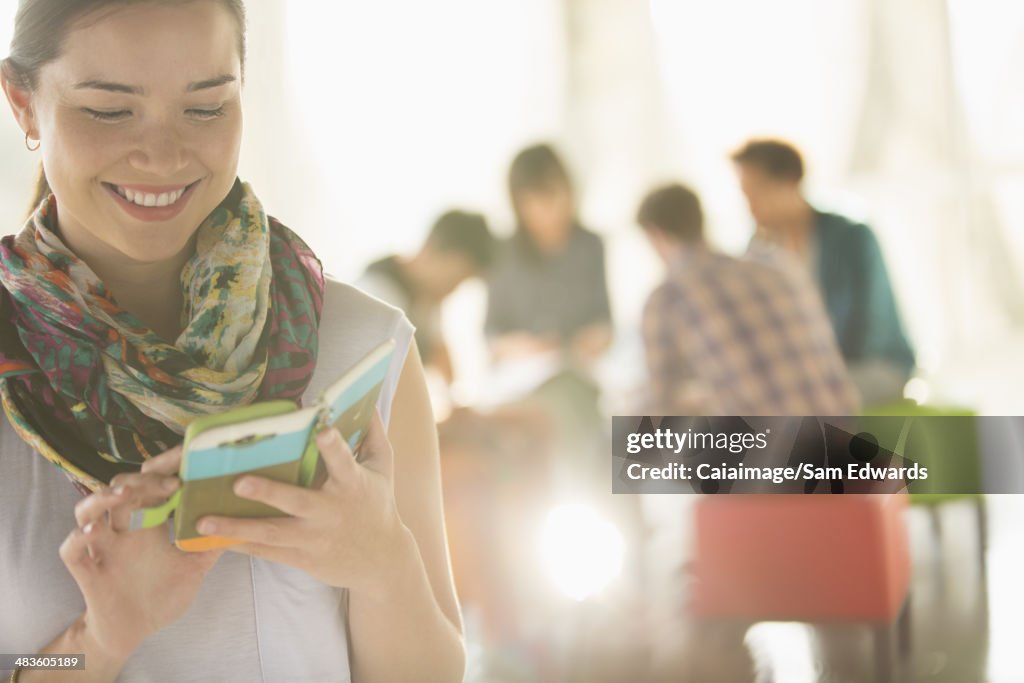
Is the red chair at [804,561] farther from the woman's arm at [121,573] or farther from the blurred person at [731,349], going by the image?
the woman's arm at [121,573]

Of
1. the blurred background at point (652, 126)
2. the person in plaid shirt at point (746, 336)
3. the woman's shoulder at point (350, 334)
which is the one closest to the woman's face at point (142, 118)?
the woman's shoulder at point (350, 334)

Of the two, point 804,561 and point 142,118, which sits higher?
point 142,118

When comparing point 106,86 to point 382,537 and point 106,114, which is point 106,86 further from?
point 382,537

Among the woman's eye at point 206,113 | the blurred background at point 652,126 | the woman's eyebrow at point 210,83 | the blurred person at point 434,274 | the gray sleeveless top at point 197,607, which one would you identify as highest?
the blurred background at point 652,126

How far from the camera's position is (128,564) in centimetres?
88

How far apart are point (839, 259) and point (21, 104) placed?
3.04 meters

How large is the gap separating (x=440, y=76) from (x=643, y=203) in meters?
3.00

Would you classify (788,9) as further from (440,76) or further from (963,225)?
(440,76)

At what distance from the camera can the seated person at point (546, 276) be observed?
12.6ft

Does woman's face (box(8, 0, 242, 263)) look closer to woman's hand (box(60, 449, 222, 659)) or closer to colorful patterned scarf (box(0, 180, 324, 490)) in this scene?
colorful patterned scarf (box(0, 180, 324, 490))

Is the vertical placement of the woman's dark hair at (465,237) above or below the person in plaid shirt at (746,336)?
above

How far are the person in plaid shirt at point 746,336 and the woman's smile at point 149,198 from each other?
2002mm

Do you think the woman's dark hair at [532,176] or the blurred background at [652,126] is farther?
the blurred background at [652,126]

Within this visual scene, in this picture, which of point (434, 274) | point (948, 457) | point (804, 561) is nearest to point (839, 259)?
point (948, 457)
